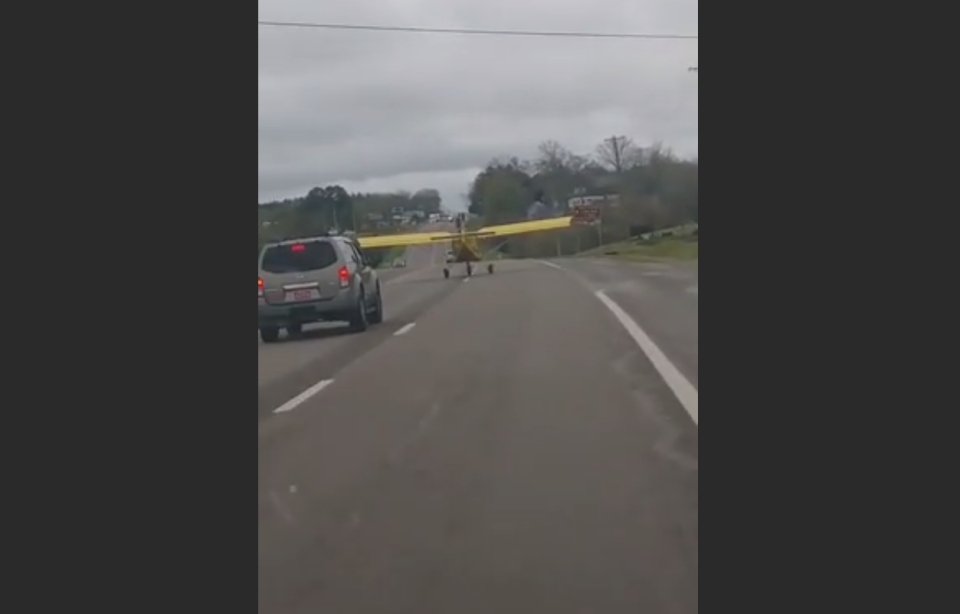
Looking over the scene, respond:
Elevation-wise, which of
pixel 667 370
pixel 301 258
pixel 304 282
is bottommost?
pixel 667 370

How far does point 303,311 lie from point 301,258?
88 centimetres

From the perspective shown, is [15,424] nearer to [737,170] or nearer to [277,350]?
[737,170]

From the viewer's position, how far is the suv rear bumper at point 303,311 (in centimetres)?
2438

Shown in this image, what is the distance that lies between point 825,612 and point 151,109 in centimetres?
344

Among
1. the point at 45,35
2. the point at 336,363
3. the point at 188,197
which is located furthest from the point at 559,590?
the point at 336,363

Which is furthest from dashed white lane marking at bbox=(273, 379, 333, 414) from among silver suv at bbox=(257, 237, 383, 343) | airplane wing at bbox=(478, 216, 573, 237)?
airplane wing at bbox=(478, 216, 573, 237)

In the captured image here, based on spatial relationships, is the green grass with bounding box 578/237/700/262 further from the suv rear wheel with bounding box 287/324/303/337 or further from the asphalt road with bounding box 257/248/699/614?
the asphalt road with bounding box 257/248/699/614

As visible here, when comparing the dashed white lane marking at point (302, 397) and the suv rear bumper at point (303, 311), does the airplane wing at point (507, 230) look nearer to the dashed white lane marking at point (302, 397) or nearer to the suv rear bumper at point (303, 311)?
the suv rear bumper at point (303, 311)

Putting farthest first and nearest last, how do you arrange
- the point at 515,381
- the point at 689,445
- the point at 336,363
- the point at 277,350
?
the point at 277,350
the point at 336,363
the point at 515,381
the point at 689,445

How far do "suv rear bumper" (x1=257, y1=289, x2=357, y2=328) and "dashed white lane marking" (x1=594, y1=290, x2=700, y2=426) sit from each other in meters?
4.73

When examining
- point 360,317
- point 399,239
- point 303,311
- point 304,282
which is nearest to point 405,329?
point 360,317

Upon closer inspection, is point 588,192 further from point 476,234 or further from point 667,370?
point 667,370

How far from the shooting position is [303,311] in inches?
962

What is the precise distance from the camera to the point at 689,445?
10805 mm
